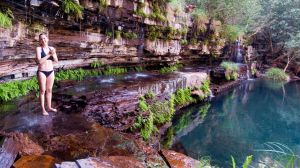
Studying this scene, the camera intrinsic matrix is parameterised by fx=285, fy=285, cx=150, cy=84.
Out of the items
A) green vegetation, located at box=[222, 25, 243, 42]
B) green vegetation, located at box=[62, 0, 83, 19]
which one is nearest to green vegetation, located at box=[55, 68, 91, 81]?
green vegetation, located at box=[62, 0, 83, 19]

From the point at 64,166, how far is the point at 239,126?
342 inches

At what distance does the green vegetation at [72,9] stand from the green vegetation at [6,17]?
1502 millimetres

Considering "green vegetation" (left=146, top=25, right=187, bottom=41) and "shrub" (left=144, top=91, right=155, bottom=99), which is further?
"green vegetation" (left=146, top=25, right=187, bottom=41)

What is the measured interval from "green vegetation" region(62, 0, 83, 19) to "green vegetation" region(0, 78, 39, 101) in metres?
2.04

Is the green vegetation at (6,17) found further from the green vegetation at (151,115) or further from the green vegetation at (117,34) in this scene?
the green vegetation at (117,34)

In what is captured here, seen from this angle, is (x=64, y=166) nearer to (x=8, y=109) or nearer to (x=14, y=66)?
(x=8, y=109)

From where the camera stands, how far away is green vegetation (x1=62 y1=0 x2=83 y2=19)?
7527 millimetres

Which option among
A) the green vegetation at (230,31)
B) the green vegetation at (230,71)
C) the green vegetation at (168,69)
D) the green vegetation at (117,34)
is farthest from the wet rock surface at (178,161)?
the green vegetation at (230,31)

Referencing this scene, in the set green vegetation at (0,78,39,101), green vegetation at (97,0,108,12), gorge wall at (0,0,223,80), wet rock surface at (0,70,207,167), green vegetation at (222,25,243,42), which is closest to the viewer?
wet rock surface at (0,70,207,167)

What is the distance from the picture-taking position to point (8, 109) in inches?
226

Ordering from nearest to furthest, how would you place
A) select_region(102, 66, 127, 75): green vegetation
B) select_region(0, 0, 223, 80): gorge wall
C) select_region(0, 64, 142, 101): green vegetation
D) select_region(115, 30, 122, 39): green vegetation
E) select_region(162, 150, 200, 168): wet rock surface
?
1. select_region(162, 150, 200, 168): wet rock surface
2. select_region(0, 64, 142, 101): green vegetation
3. select_region(0, 0, 223, 80): gorge wall
4. select_region(115, 30, 122, 39): green vegetation
5. select_region(102, 66, 127, 75): green vegetation

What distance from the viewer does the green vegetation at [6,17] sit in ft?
19.4

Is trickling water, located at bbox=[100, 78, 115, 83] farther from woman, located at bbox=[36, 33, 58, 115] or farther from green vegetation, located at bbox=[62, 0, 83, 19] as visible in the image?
woman, located at bbox=[36, 33, 58, 115]

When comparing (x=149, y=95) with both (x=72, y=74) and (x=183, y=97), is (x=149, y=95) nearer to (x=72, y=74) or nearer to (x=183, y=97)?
(x=72, y=74)
